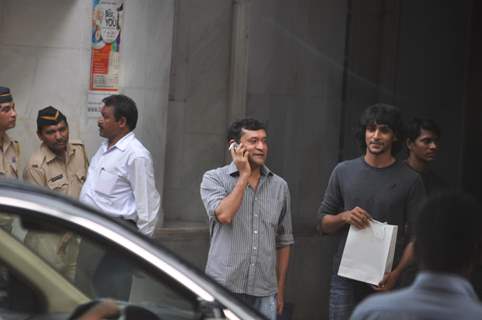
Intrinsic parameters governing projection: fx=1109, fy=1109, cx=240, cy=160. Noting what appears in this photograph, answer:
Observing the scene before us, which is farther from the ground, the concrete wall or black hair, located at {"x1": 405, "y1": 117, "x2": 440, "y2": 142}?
the concrete wall

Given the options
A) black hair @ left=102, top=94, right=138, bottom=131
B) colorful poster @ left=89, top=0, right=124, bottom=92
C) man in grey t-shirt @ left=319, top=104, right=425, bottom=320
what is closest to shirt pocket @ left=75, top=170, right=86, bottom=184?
black hair @ left=102, top=94, right=138, bottom=131

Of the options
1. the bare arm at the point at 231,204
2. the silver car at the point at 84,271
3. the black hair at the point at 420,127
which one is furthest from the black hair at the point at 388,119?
the silver car at the point at 84,271

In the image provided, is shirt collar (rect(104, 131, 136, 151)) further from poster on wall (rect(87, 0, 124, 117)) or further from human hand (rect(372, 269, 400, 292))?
human hand (rect(372, 269, 400, 292))

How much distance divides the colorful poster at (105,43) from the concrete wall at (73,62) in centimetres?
5

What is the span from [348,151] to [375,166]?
360cm

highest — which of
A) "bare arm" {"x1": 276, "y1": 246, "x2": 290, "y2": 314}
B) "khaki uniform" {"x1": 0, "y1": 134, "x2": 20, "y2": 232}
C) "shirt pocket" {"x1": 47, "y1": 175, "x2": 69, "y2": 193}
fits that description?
"khaki uniform" {"x1": 0, "y1": 134, "x2": 20, "y2": 232}

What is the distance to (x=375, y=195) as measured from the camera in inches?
253

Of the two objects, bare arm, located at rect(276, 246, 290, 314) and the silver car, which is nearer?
the silver car

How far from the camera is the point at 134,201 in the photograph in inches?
282

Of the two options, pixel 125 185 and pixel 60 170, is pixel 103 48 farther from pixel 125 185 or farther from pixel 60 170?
pixel 125 185

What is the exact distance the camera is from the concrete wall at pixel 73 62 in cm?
832

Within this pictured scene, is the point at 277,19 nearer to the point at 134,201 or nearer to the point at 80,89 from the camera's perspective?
the point at 80,89

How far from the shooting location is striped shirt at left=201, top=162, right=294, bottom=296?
6.27 meters

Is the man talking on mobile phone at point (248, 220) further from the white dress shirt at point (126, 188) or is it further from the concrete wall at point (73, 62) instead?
the concrete wall at point (73, 62)
